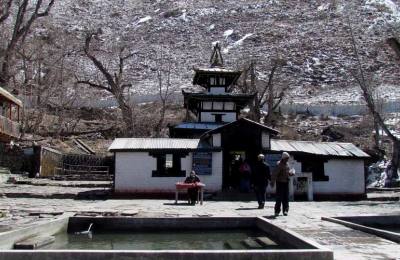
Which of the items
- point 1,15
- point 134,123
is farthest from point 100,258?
point 134,123

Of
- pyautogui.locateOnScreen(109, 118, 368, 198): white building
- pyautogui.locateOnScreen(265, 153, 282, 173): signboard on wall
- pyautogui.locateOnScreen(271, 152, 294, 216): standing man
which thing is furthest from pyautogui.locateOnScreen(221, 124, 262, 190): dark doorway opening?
pyautogui.locateOnScreen(271, 152, 294, 216): standing man

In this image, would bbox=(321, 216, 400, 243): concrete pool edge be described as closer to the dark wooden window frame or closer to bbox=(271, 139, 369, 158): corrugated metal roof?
the dark wooden window frame

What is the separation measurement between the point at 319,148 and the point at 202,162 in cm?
584

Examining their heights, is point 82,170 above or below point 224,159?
below

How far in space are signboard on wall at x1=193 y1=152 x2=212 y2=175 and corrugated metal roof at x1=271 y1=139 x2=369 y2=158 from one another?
9.84 feet

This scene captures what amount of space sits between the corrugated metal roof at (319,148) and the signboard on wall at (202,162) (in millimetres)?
2999

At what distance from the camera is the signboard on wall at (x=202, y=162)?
77.0 ft

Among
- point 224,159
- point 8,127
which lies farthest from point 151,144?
point 8,127

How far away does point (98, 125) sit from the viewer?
→ 54.6 meters

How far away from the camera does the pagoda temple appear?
110ft

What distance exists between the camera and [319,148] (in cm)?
2503

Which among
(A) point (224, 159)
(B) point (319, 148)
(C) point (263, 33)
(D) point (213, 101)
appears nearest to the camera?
(A) point (224, 159)

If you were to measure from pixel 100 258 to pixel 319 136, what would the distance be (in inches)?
1699

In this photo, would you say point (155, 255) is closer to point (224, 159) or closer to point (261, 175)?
point (261, 175)
